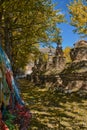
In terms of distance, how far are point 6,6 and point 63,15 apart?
15.5m

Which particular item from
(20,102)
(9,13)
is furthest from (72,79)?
(20,102)

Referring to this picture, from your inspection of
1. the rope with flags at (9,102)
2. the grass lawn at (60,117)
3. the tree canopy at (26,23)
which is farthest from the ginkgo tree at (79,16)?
the rope with flags at (9,102)

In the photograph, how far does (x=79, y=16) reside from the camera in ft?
138

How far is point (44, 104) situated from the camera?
2341 cm

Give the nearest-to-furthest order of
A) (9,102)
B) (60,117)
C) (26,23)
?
(9,102) < (60,117) < (26,23)

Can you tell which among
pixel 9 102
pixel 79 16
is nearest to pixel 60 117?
pixel 9 102

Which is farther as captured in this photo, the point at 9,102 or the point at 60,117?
the point at 60,117

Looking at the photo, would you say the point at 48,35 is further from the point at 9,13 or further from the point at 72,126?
the point at 72,126

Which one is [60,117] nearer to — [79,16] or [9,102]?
[9,102]

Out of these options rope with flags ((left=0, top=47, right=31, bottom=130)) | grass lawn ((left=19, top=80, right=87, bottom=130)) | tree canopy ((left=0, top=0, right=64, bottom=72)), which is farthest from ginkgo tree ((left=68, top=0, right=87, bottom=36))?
rope with flags ((left=0, top=47, right=31, bottom=130))

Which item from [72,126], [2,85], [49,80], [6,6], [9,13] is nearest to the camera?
[2,85]

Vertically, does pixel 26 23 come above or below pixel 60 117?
above

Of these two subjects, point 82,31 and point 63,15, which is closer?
point 63,15

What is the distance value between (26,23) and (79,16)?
17.7 meters
